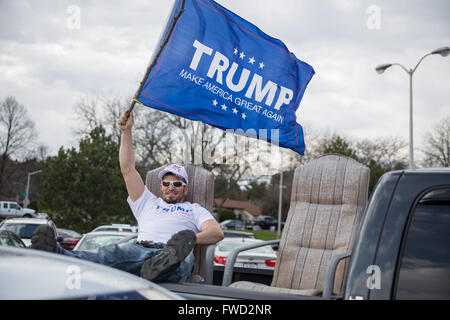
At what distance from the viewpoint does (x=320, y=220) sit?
4.64 metres

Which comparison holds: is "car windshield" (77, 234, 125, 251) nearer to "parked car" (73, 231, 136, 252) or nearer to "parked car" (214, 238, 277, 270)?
"parked car" (73, 231, 136, 252)

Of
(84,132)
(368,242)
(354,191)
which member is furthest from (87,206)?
(368,242)

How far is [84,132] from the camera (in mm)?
45219

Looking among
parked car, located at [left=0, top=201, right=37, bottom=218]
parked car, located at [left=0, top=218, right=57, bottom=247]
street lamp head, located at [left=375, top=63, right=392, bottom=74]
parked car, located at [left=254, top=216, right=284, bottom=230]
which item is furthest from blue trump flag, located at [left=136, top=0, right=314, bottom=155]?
parked car, located at [left=254, top=216, right=284, bottom=230]

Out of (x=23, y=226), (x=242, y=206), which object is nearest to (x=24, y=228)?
(x=23, y=226)

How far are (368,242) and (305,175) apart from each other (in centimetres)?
276

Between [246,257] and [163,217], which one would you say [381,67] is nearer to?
[246,257]

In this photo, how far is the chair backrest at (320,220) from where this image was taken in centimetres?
448

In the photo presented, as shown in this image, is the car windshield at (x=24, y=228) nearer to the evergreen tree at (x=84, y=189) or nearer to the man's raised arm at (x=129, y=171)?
the evergreen tree at (x=84, y=189)

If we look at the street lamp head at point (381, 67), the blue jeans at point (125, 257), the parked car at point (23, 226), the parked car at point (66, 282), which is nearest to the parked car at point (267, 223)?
the street lamp head at point (381, 67)

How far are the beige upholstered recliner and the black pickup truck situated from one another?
2.25m

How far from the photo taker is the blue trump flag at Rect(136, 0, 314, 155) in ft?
15.2
